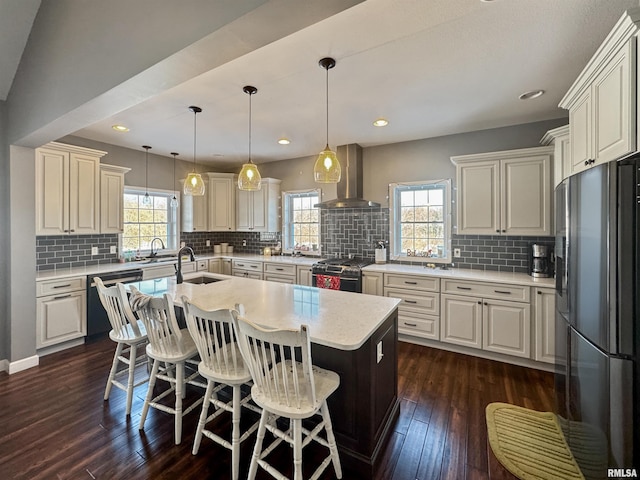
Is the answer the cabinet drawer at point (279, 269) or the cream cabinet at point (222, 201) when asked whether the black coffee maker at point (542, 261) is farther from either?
the cream cabinet at point (222, 201)

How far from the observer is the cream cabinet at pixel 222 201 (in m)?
5.39

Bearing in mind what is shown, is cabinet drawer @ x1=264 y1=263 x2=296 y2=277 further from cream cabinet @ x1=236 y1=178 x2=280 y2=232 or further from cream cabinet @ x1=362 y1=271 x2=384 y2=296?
cream cabinet @ x1=362 y1=271 x2=384 y2=296

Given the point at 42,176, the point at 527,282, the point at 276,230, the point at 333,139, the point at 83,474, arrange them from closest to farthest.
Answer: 1. the point at 83,474
2. the point at 527,282
3. the point at 42,176
4. the point at 333,139
5. the point at 276,230

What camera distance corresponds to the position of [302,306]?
208 cm

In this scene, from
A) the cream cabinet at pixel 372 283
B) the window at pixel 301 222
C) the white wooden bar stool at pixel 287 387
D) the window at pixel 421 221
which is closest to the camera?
the white wooden bar stool at pixel 287 387

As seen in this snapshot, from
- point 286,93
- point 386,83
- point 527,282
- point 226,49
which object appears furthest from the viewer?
point 527,282

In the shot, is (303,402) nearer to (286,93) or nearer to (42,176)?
(286,93)

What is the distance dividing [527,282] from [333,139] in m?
2.91

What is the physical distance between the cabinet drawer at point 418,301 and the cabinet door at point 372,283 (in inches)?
4.5

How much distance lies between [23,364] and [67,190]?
1.97m

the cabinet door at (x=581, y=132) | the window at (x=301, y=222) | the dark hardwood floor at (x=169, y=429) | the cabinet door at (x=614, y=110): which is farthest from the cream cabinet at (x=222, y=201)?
the cabinet door at (x=614, y=110)

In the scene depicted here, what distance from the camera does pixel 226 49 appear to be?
138cm

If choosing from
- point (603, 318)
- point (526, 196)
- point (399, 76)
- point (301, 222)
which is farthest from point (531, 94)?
point (301, 222)

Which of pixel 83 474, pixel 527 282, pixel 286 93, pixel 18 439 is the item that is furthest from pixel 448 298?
pixel 18 439
